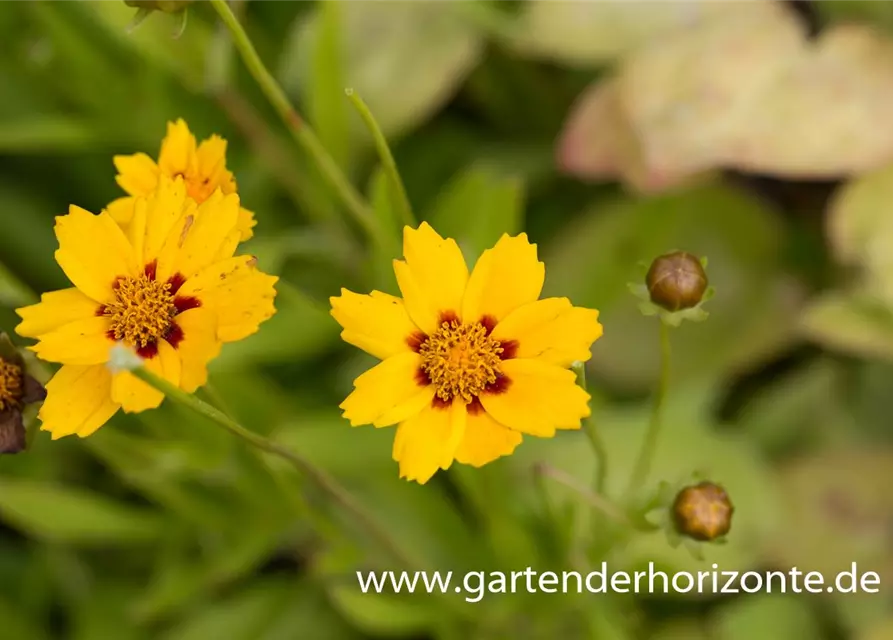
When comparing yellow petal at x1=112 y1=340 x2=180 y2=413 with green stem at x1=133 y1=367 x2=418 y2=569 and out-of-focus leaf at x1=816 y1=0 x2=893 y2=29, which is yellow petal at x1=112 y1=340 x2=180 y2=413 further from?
out-of-focus leaf at x1=816 y1=0 x2=893 y2=29

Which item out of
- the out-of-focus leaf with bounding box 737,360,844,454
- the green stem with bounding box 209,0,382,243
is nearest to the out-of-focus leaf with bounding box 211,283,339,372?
the green stem with bounding box 209,0,382,243

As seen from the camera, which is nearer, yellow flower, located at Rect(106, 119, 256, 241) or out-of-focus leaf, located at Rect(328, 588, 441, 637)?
yellow flower, located at Rect(106, 119, 256, 241)

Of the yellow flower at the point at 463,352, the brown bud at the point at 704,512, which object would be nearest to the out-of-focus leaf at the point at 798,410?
the brown bud at the point at 704,512

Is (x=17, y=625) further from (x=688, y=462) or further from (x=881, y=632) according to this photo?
(x=881, y=632)

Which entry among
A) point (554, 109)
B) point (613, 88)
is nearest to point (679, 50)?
point (613, 88)

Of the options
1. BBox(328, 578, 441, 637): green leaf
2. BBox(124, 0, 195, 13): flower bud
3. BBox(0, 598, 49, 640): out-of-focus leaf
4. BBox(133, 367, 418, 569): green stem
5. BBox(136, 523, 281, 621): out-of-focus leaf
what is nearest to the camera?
BBox(133, 367, 418, 569): green stem

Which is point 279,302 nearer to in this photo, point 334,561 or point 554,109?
point 334,561

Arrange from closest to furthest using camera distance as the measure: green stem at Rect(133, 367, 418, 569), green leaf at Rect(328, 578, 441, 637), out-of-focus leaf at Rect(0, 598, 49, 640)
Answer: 1. green stem at Rect(133, 367, 418, 569)
2. green leaf at Rect(328, 578, 441, 637)
3. out-of-focus leaf at Rect(0, 598, 49, 640)
